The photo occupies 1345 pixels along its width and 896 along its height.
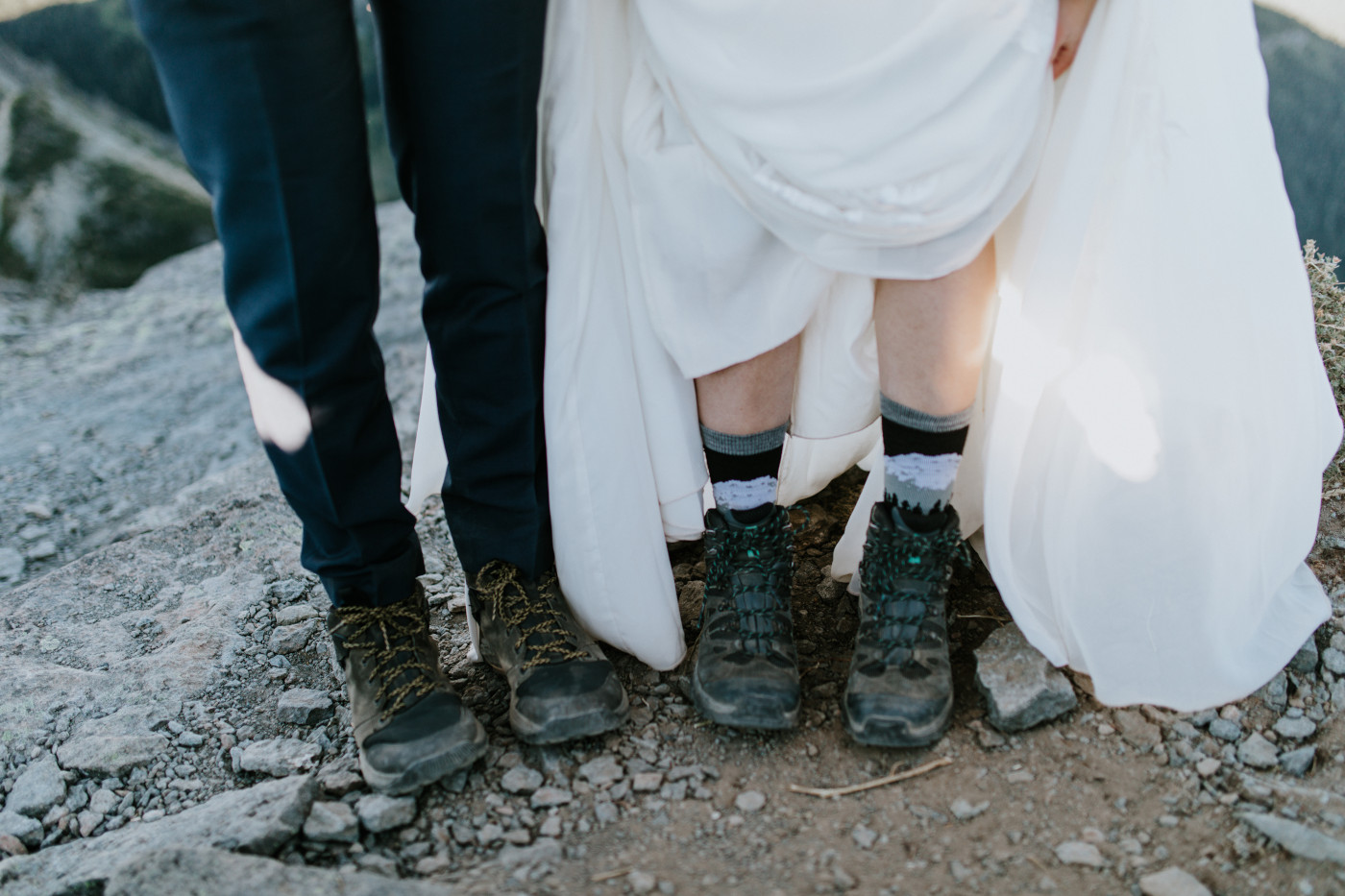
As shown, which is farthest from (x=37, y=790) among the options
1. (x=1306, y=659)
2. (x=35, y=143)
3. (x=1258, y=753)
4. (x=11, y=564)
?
(x=35, y=143)

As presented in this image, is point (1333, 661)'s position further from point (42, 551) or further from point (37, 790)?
point (42, 551)

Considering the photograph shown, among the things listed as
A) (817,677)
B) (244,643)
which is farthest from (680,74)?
(244,643)

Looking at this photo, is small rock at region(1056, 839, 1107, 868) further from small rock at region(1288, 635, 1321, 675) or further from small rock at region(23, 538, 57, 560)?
small rock at region(23, 538, 57, 560)

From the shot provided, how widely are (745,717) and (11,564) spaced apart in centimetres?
179

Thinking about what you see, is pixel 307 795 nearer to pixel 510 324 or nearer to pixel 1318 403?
pixel 510 324

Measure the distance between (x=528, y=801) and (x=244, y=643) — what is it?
2.20 feet

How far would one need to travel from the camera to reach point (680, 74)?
1111 millimetres

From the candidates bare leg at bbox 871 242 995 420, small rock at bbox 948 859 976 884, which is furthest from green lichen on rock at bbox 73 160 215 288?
small rock at bbox 948 859 976 884

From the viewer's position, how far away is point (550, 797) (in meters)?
1.21

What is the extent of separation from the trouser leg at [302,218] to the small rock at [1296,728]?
124 centimetres

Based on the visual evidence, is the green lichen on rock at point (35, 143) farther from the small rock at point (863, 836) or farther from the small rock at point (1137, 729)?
the small rock at point (1137, 729)

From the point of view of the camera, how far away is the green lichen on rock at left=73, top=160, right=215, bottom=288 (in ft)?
13.7

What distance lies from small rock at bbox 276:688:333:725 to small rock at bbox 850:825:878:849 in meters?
0.81

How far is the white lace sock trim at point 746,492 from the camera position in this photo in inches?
53.0
